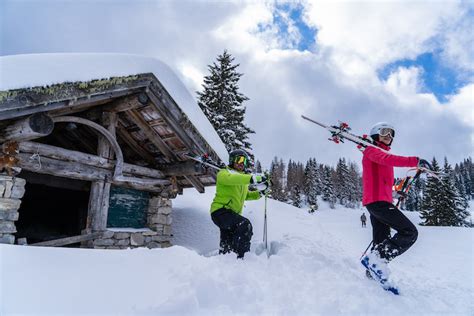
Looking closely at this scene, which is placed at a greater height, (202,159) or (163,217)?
(202,159)

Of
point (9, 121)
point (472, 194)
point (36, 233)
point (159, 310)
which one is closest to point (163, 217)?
point (9, 121)

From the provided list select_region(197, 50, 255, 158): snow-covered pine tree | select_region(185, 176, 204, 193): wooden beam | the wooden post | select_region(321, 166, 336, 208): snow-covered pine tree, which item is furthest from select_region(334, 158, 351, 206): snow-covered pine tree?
the wooden post

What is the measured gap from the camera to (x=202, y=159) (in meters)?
7.41

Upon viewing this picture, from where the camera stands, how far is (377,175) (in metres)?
3.93

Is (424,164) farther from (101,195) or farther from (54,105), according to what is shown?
(101,195)

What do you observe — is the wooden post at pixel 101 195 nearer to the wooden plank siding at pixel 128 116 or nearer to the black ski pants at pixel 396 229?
the wooden plank siding at pixel 128 116

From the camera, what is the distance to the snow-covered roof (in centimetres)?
458

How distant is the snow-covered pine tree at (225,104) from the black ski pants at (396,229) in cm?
1651

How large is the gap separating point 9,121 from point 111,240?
327 centimetres

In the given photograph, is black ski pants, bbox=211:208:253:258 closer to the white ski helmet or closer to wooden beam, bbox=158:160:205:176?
the white ski helmet

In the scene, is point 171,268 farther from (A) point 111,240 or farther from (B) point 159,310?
(A) point 111,240

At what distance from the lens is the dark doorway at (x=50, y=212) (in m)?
9.67

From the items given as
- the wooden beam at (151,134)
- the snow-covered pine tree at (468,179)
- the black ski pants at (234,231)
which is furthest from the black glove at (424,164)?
the snow-covered pine tree at (468,179)

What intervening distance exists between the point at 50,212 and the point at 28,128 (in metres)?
6.72
